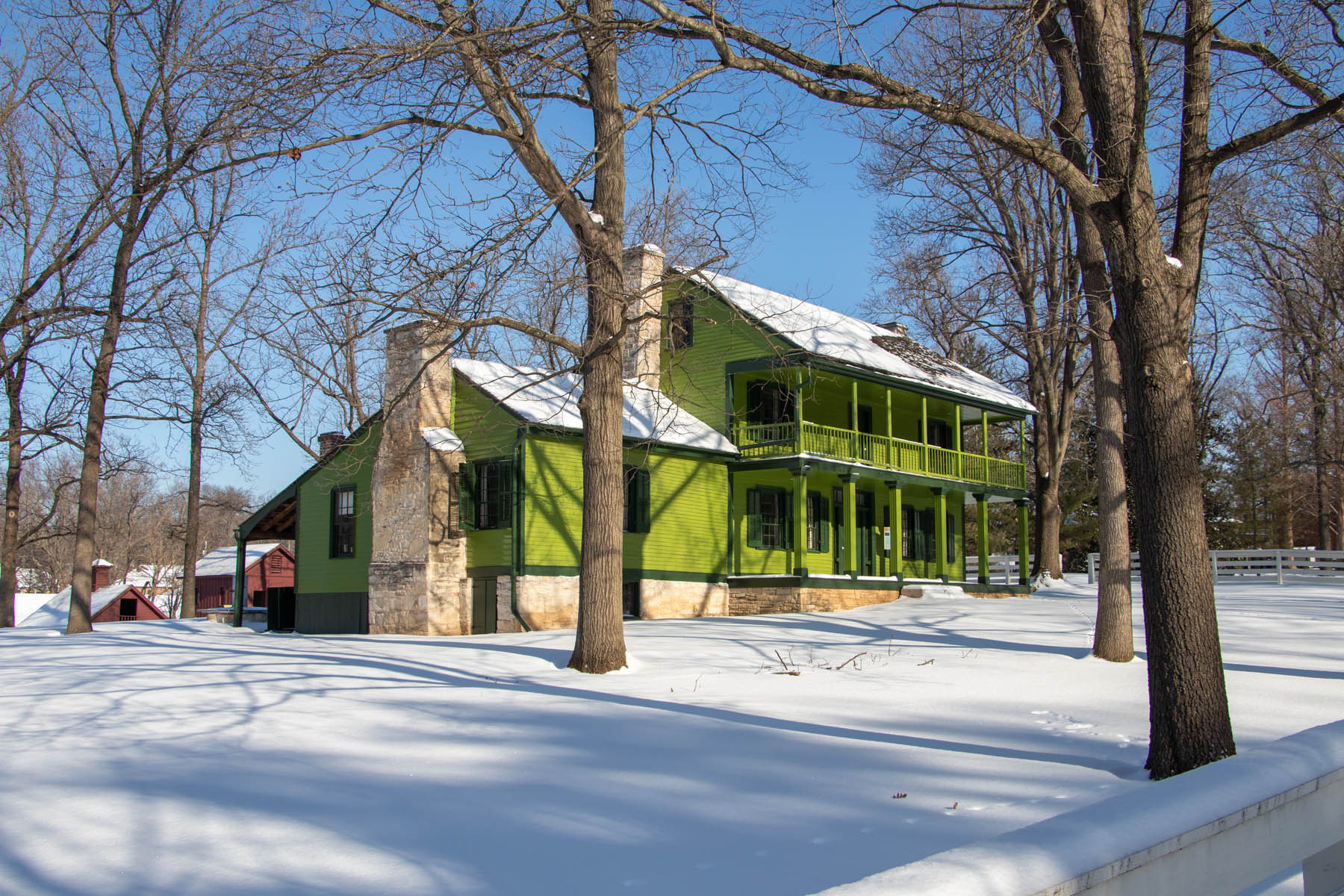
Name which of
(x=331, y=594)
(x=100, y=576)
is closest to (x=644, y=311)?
(x=331, y=594)

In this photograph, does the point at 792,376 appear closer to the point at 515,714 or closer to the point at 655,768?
the point at 515,714

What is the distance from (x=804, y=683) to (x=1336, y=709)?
4.68 meters

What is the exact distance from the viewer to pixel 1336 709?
9422 mm

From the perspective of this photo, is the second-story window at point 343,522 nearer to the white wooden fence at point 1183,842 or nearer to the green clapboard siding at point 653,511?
the green clapboard siding at point 653,511

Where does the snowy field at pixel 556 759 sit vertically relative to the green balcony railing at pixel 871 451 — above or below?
below

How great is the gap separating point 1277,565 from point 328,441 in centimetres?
2392

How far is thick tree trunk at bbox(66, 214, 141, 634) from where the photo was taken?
19656 millimetres

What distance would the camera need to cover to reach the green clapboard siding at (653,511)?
65.5ft

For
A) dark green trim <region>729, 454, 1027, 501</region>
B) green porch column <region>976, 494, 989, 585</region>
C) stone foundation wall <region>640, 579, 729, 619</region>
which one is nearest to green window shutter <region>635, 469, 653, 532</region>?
stone foundation wall <region>640, 579, 729, 619</region>

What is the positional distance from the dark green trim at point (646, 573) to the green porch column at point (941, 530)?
26.1 ft

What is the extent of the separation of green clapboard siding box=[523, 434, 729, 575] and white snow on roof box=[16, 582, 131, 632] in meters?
11.1

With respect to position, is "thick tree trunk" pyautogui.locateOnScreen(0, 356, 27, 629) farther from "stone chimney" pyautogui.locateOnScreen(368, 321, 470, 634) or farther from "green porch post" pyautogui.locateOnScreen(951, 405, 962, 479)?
"green porch post" pyautogui.locateOnScreen(951, 405, 962, 479)

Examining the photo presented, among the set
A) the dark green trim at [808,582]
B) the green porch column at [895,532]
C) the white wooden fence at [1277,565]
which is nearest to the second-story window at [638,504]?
the dark green trim at [808,582]

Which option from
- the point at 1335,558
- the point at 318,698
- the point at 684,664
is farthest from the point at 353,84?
the point at 1335,558
